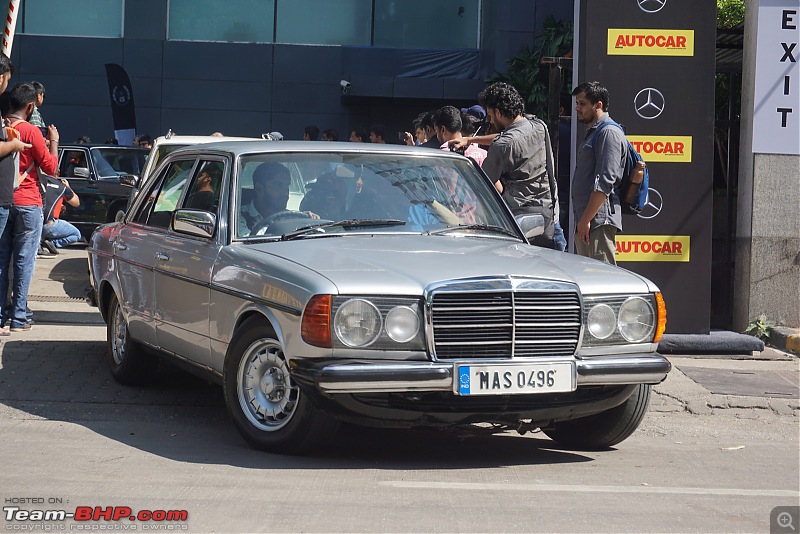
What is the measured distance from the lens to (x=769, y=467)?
19.9ft

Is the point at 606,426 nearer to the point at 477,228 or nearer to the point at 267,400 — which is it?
the point at 477,228

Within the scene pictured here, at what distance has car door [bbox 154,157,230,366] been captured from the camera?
634cm

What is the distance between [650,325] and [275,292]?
190 centimetres

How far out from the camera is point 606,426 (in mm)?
6156

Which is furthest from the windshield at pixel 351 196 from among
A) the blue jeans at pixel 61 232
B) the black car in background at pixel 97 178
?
the black car in background at pixel 97 178

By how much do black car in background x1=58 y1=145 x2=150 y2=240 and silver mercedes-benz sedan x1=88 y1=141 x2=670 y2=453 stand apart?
1296 centimetres

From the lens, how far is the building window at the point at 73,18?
96.3 feet

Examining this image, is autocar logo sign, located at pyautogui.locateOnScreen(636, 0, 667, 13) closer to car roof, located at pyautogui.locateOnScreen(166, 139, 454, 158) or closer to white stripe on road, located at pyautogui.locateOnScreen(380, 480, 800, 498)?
car roof, located at pyautogui.locateOnScreen(166, 139, 454, 158)

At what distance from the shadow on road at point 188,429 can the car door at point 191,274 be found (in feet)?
1.44

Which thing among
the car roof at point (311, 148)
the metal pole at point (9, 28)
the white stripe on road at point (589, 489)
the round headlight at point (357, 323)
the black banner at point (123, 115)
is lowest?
the white stripe on road at point (589, 489)

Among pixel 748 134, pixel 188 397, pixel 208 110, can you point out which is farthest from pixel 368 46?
pixel 188 397

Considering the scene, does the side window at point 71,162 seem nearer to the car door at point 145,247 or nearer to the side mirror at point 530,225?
the car door at point 145,247

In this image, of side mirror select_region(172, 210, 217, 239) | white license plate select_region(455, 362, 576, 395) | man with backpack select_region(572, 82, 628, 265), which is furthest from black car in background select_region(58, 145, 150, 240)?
white license plate select_region(455, 362, 576, 395)

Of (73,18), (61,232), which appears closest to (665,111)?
(61,232)
